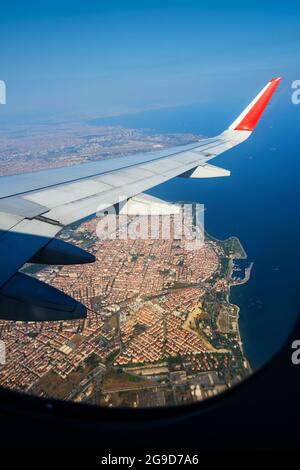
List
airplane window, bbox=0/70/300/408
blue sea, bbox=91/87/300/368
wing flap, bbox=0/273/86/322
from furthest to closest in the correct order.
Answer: blue sea, bbox=91/87/300/368 → airplane window, bbox=0/70/300/408 → wing flap, bbox=0/273/86/322

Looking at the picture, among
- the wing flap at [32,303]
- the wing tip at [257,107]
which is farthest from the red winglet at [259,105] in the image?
the wing flap at [32,303]

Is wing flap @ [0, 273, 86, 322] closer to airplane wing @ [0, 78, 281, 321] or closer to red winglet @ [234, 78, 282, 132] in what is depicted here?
airplane wing @ [0, 78, 281, 321]

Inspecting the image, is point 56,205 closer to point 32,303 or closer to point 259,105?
point 32,303

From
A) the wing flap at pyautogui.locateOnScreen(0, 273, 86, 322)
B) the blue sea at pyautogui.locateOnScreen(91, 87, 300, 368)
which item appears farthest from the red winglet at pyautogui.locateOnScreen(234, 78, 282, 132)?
the wing flap at pyautogui.locateOnScreen(0, 273, 86, 322)

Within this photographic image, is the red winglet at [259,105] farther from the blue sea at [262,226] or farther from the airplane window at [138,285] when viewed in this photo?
the blue sea at [262,226]

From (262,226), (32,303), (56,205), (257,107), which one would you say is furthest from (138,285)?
(262,226)
